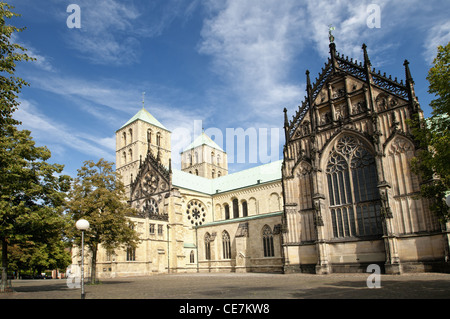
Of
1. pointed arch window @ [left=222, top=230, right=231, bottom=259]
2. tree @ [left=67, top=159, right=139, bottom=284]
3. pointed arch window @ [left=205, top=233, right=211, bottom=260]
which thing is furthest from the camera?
pointed arch window @ [left=205, top=233, right=211, bottom=260]

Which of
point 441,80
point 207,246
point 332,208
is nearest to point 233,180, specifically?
point 207,246

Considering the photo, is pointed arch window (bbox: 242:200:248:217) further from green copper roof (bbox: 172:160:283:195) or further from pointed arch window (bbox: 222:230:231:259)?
pointed arch window (bbox: 222:230:231:259)

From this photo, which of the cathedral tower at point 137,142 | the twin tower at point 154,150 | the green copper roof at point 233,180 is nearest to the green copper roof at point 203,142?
the twin tower at point 154,150

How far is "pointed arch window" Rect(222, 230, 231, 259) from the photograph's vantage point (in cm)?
5006

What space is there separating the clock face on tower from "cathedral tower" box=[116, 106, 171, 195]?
2234cm

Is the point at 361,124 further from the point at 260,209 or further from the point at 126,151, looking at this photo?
the point at 126,151

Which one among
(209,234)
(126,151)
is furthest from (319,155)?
(126,151)

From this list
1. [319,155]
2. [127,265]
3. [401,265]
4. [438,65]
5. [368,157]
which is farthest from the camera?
[127,265]

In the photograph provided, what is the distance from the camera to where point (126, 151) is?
79.1m

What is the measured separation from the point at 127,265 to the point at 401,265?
31747 mm

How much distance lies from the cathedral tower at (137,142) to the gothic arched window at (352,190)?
160 feet

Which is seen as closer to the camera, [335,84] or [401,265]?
[401,265]

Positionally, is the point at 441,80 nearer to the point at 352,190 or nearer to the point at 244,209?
the point at 352,190

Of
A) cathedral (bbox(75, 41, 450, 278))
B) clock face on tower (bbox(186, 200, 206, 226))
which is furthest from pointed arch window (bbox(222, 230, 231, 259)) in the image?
clock face on tower (bbox(186, 200, 206, 226))
